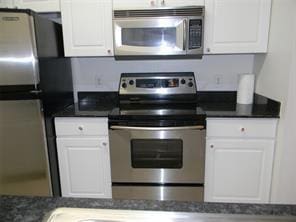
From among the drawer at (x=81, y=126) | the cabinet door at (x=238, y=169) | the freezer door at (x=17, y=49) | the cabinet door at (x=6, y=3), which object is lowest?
the cabinet door at (x=238, y=169)

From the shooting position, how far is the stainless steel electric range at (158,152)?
Answer: 191 cm

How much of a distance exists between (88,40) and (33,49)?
0.53 meters

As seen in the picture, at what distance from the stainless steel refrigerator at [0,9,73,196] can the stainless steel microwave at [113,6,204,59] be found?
581 mm

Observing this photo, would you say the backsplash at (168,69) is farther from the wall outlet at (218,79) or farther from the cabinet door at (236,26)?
the cabinet door at (236,26)

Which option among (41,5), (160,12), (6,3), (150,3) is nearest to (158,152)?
(160,12)

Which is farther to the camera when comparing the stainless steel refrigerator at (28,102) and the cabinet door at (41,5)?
the cabinet door at (41,5)

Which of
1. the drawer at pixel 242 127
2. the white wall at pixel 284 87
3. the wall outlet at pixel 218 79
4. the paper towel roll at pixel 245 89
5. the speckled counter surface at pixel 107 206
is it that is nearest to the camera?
the speckled counter surface at pixel 107 206

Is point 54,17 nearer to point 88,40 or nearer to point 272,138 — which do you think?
point 88,40

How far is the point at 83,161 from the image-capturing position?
2055 mm

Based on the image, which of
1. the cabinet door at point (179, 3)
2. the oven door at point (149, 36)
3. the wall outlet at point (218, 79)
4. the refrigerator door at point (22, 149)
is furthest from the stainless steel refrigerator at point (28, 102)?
the wall outlet at point (218, 79)

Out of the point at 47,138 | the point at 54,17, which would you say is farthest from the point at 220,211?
the point at 54,17

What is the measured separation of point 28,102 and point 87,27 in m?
0.81

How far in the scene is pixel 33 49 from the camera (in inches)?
67.4

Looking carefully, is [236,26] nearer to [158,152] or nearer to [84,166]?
[158,152]
